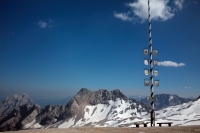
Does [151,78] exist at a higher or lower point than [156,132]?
higher

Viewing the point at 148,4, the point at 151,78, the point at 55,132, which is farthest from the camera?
the point at 148,4

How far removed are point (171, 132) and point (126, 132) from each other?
15.1 ft

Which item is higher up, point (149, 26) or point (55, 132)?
point (149, 26)

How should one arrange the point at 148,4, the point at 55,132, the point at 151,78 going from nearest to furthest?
the point at 55,132 → the point at 151,78 → the point at 148,4

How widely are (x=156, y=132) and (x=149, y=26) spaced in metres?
17.8

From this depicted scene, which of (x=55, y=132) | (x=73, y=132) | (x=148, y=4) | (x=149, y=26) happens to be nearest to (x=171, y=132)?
→ (x=73, y=132)

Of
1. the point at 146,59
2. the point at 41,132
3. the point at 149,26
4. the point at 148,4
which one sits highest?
the point at 148,4

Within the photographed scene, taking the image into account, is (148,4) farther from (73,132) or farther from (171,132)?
(73,132)

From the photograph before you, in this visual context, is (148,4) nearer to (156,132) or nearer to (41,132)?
(156,132)

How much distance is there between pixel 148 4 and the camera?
3084 centimetres

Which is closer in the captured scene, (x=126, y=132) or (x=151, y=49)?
(x=126, y=132)

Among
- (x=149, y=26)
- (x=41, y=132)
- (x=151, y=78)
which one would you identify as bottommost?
(x=41, y=132)

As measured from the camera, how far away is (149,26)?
29.5 meters

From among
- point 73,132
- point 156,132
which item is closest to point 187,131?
point 156,132
